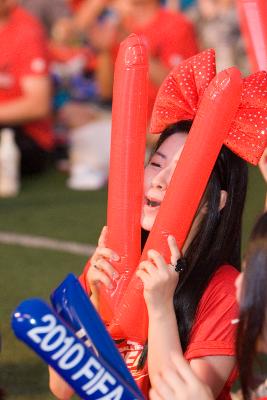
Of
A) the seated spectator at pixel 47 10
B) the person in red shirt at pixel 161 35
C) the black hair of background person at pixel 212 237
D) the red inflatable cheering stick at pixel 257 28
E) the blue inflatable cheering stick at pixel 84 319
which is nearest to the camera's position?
the blue inflatable cheering stick at pixel 84 319

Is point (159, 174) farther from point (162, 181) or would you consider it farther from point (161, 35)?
point (161, 35)

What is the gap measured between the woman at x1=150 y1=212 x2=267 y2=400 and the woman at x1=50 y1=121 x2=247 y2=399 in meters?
0.26

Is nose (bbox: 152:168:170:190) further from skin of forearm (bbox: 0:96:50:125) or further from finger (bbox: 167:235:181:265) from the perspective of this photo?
skin of forearm (bbox: 0:96:50:125)

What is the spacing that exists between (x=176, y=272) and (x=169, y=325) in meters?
0.11

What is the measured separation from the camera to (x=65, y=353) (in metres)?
1.60

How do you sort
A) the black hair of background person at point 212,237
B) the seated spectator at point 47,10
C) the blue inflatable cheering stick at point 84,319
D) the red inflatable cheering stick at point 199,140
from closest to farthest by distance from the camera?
the blue inflatable cheering stick at point 84,319 < the red inflatable cheering stick at point 199,140 < the black hair of background person at point 212,237 < the seated spectator at point 47,10

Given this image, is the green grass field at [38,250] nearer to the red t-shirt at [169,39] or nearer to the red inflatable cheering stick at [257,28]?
the red t-shirt at [169,39]

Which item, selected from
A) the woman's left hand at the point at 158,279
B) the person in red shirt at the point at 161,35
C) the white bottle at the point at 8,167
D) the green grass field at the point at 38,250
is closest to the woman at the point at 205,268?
the woman's left hand at the point at 158,279

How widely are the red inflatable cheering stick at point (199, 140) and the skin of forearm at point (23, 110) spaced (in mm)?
3106

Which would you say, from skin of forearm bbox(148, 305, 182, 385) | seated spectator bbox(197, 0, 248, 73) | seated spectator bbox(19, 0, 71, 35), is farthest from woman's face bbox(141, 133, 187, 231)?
seated spectator bbox(19, 0, 71, 35)

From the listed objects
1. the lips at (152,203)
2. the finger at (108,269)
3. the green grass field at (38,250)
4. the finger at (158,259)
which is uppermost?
the lips at (152,203)

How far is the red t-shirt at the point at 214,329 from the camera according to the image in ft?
6.54

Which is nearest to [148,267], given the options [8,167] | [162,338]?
[162,338]

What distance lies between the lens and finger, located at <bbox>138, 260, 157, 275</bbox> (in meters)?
1.90
